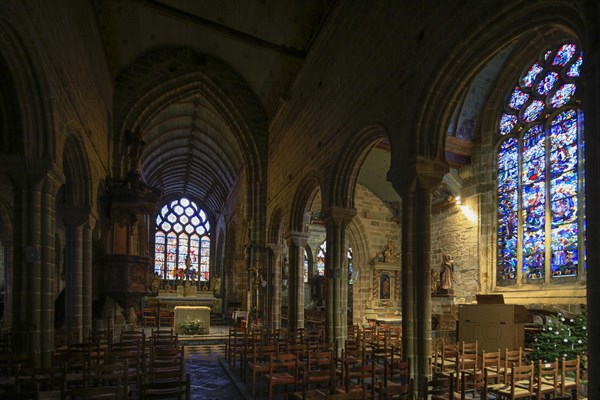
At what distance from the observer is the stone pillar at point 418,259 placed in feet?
28.1

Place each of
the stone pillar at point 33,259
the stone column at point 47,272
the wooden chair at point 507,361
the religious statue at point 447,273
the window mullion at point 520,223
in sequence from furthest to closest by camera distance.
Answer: the religious statue at point 447,273 < the window mullion at point 520,223 < the stone column at point 47,272 < the stone pillar at point 33,259 < the wooden chair at point 507,361

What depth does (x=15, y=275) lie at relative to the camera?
9.02 metres

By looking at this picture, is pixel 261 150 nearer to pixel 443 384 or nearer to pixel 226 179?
pixel 226 179

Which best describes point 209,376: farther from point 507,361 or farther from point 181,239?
point 181,239

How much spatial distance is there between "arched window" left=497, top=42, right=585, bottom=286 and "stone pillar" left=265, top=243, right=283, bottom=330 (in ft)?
26.9

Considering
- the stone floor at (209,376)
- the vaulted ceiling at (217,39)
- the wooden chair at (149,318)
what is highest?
the vaulted ceiling at (217,39)

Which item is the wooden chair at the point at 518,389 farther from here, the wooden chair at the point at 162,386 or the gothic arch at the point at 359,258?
the gothic arch at the point at 359,258

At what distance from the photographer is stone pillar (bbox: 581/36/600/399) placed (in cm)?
489

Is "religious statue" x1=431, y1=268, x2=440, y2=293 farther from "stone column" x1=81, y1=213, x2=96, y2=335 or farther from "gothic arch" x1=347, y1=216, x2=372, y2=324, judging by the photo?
"stone column" x1=81, y1=213, x2=96, y2=335

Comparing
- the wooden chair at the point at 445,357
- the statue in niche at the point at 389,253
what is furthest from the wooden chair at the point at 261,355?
the statue in niche at the point at 389,253

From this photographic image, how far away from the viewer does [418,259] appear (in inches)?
344

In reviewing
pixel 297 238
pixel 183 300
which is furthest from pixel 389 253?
pixel 183 300

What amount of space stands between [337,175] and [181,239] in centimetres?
2937

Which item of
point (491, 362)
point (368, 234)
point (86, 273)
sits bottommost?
point (491, 362)
